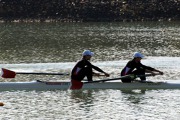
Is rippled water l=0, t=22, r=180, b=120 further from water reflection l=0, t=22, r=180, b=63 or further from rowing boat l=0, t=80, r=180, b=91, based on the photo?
rowing boat l=0, t=80, r=180, b=91

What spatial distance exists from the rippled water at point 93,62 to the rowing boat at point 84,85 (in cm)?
36

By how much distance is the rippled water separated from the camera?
26.5 metres

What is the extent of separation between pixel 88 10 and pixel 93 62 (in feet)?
232

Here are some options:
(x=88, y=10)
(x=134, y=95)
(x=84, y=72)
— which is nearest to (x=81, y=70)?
(x=84, y=72)

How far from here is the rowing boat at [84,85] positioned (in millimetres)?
31859

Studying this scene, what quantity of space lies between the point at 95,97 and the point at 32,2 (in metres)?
93.0

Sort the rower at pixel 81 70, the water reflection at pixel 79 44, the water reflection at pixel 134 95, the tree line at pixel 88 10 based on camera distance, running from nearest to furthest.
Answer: the water reflection at pixel 134 95, the rower at pixel 81 70, the water reflection at pixel 79 44, the tree line at pixel 88 10

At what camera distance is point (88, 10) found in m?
117

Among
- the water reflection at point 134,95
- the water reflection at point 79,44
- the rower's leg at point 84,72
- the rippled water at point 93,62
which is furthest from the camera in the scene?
the water reflection at point 79,44

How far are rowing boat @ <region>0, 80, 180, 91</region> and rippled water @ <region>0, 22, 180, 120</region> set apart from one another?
0.36 meters

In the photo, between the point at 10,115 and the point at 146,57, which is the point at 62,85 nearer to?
the point at 10,115

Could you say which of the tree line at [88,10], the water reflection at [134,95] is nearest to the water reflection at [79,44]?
the water reflection at [134,95]

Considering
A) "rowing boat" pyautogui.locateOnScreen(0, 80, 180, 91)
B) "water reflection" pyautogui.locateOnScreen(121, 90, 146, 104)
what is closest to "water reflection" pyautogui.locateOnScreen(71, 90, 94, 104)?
"rowing boat" pyautogui.locateOnScreen(0, 80, 180, 91)

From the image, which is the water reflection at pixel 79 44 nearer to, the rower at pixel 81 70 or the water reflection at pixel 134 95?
the rower at pixel 81 70
